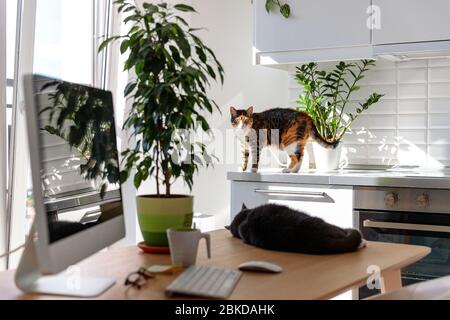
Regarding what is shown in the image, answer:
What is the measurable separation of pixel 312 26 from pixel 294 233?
72.4 inches

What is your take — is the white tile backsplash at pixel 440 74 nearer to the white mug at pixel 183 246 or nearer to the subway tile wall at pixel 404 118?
the subway tile wall at pixel 404 118

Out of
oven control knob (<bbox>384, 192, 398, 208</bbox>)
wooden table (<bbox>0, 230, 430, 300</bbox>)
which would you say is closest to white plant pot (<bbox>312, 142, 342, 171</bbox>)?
oven control knob (<bbox>384, 192, 398, 208</bbox>)

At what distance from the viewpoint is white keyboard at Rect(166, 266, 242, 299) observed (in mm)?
1377

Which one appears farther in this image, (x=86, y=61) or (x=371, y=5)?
(x=86, y=61)

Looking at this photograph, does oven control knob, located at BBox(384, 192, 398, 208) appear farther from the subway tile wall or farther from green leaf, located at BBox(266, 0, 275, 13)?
green leaf, located at BBox(266, 0, 275, 13)

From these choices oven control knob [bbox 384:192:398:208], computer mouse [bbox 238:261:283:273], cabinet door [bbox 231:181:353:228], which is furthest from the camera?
cabinet door [bbox 231:181:353:228]

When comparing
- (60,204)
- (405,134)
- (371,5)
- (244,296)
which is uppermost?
(371,5)

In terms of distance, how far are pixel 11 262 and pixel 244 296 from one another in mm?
1867

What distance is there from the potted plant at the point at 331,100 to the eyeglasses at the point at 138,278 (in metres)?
2.14

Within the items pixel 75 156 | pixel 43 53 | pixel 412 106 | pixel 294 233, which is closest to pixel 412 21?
pixel 412 106

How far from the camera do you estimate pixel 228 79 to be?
3.85 m

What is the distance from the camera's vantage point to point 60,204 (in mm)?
1451
